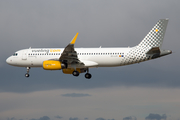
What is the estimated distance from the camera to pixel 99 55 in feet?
155

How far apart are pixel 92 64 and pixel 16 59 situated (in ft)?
41.7

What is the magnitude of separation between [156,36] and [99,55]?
8.93 m

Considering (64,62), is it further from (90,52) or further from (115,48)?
(115,48)

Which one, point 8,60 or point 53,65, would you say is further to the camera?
point 8,60

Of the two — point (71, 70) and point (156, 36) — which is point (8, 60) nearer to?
point (71, 70)

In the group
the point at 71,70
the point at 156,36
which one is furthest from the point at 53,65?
the point at 156,36

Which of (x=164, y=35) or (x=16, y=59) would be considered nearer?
(x=164, y=35)

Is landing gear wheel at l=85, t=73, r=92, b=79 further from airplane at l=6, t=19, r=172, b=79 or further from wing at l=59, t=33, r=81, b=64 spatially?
wing at l=59, t=33, r=81, b=64

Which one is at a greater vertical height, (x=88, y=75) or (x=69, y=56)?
(x=69, y=56)

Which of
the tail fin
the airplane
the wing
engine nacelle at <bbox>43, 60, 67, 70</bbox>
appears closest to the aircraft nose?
the airplane

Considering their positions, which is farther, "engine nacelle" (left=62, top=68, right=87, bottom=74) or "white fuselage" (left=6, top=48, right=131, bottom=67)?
"engine nacelle" (left=62, top=68, right=87, bottom=74)

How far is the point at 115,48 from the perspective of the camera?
47906 millimetres

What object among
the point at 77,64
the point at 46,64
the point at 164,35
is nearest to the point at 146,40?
the point at 164,35

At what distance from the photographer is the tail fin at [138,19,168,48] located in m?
47.3
